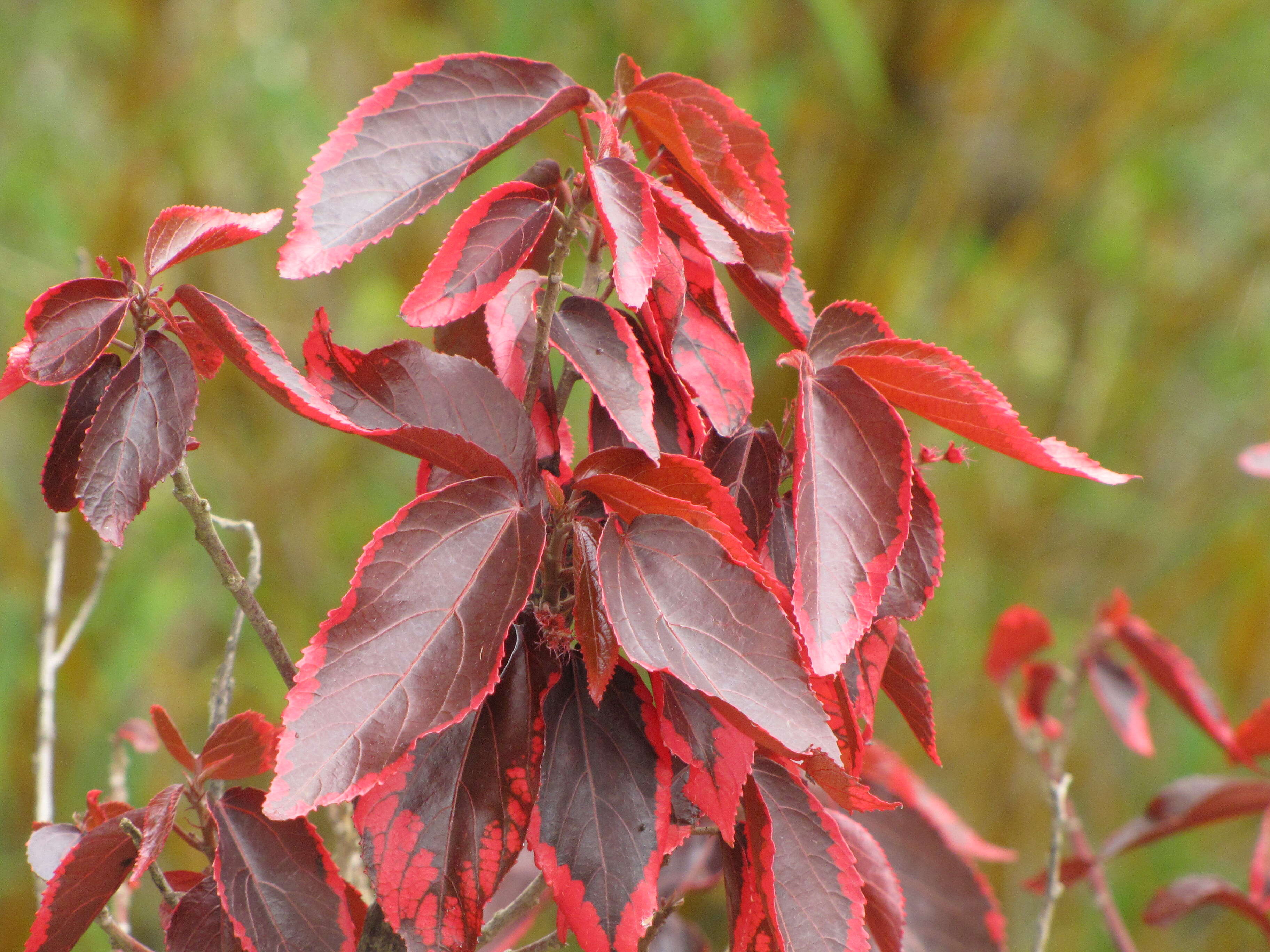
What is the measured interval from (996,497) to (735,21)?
42.0 inches

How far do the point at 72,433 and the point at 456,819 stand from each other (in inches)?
7.1

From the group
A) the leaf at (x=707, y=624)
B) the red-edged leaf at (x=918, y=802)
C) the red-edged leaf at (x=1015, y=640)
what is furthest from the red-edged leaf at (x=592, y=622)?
the red-edged leaf at (x=1015, y=640)

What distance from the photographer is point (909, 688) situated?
428mm

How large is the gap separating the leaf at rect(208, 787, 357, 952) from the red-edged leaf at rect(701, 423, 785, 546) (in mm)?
195

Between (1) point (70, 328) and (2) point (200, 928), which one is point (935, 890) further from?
(1) point (70, 328)

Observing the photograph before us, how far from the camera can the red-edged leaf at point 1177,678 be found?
0.76m

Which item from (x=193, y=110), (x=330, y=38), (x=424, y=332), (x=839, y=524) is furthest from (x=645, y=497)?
(x=330, y=38)

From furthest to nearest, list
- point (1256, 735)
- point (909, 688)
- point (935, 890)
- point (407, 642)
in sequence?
point (1256, 735) → point (935, 890) → point (909, 688) → point (407, 642)

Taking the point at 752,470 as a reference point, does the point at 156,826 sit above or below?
below

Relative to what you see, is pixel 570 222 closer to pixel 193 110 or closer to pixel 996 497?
pixel 193 110

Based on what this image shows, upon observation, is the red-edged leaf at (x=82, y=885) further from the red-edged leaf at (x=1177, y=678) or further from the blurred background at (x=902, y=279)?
the blurred background at (x=902, y=279)

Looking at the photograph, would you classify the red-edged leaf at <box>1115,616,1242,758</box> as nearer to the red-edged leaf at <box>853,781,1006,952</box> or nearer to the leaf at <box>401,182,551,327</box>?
the red-edged leaf at <box>853,781,1006,952</box>

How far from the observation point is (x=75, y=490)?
1.15 feet

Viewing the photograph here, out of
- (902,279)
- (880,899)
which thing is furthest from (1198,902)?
(902,279)
